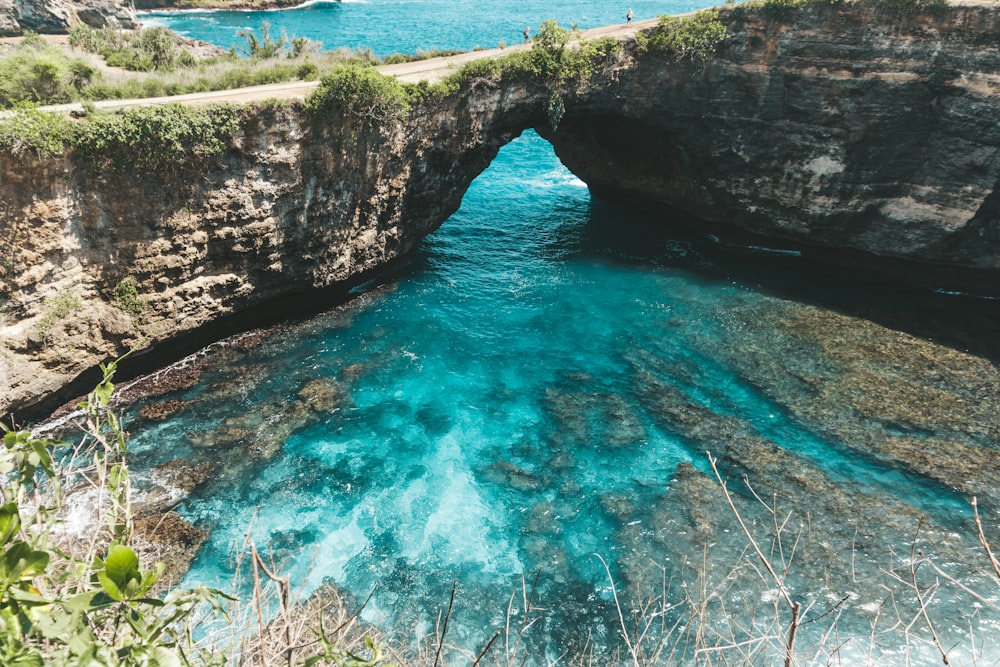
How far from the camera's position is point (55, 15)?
62.7 meters

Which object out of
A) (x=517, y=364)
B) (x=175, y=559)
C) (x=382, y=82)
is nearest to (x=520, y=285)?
(x=517, y=364)

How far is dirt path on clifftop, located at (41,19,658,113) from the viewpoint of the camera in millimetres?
21875

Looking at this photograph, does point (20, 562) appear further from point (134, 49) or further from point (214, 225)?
point (134, 49)

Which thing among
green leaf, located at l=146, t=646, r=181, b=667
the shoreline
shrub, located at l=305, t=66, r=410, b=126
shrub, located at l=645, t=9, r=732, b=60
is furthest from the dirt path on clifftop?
the shoreline

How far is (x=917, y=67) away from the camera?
26.5 metres

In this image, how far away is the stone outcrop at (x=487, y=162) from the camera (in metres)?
20.1

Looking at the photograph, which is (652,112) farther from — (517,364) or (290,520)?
(290,520)

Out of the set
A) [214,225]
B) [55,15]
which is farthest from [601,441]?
[55,15]

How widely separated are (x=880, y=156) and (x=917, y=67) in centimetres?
367

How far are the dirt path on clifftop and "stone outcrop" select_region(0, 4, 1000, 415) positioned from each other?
108 cm

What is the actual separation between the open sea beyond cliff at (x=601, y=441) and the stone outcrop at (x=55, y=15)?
182 feet

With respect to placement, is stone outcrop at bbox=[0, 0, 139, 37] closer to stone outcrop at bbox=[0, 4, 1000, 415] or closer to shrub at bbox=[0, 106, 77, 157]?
stone outcrop at bbox=[0, 4, 1000, 415]

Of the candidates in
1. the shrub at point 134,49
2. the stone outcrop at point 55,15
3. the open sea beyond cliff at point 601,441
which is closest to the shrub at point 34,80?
the shrub at point 134,49

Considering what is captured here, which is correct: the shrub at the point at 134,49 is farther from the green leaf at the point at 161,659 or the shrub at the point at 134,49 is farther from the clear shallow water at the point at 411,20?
the green leaf at the point at 161,659
